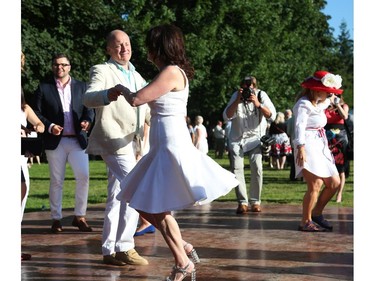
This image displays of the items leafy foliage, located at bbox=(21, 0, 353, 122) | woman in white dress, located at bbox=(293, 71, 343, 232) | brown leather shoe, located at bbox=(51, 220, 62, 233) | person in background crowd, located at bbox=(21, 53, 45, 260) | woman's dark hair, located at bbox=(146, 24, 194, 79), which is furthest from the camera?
leafy foliage, located at bbox=(21, 0, 353, 122)

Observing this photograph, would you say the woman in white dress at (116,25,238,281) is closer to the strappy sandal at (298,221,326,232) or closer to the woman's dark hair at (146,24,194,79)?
the woman's dark hair at (146,24,194,79)

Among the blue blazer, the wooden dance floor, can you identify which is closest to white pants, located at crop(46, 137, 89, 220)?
the blue blazer

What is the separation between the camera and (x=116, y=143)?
6.98 m

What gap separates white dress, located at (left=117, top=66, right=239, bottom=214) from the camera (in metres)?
5.69

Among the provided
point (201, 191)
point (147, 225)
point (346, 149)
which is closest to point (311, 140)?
point (147, 225)

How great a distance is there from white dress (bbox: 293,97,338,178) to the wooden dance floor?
2.46ft

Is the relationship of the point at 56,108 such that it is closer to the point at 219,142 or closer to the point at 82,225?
the point at 82,225

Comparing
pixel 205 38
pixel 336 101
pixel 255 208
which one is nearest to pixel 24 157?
pixel 255 208

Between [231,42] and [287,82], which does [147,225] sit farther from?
[287,82]

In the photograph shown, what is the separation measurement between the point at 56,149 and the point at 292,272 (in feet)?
12.1

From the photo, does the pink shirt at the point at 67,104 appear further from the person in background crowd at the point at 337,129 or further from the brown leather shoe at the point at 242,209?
the person in background crowd at the point at 337,129

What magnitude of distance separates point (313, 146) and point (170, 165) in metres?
3.59

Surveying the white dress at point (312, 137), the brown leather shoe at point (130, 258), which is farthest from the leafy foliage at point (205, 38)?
the brown leather shoe at point (130, 258)

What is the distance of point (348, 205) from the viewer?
12547mm
